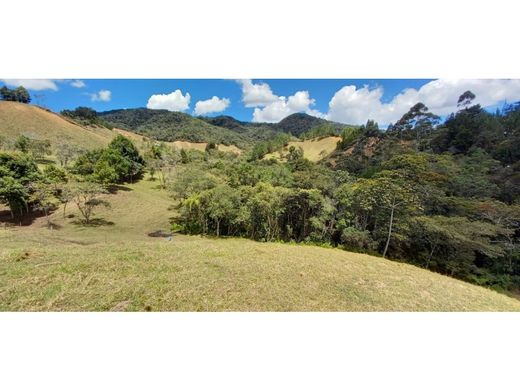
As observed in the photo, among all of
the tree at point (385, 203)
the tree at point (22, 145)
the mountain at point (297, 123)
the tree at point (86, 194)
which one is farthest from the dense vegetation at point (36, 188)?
the mountain at point (297, 123)

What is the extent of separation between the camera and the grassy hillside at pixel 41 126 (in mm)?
43188

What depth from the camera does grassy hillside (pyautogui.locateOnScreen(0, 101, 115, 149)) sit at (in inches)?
1700

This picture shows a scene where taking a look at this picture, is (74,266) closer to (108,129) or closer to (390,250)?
(390,250)

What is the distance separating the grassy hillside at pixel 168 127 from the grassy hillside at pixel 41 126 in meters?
30.2

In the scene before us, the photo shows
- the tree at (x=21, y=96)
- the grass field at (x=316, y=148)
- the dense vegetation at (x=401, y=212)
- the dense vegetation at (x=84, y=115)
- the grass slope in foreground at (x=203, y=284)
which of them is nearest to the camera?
the grass slope in foreground at (x=203, y=284)

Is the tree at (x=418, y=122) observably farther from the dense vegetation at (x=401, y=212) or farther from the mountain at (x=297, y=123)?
the mountain at (x=297, y=123)

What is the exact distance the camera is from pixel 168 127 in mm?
100562

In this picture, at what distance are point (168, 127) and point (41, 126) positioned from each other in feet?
182

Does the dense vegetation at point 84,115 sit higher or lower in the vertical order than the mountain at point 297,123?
lower

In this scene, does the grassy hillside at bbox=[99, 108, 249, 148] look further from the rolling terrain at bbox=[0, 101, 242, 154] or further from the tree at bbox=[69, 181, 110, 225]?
the tree at bbox=[69, 181, 110, 225]

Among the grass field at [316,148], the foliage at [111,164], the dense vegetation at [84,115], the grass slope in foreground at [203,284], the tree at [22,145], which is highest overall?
the dense vegetation at [84,115]

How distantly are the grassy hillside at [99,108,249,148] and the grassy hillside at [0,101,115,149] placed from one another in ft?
99.2

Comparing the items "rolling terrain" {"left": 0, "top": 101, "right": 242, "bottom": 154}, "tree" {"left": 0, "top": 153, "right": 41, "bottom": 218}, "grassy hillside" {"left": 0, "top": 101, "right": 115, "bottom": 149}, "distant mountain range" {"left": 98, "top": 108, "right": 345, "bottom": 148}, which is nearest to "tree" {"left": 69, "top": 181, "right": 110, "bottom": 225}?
"tree" {"left": 0, "top": 153, "right": 41, "bottom": 218}

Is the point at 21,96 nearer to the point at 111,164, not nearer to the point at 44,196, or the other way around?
the point at 111,164
